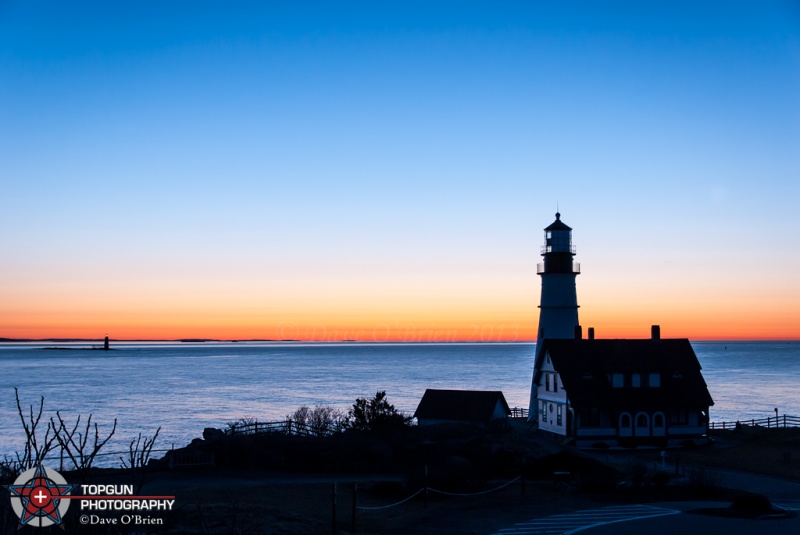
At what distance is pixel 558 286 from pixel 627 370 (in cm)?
663

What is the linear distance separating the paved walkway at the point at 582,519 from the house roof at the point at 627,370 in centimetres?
2000

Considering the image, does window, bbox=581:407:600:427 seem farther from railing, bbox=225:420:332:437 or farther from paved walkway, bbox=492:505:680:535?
paved walkway, bbox=492:505:680:535

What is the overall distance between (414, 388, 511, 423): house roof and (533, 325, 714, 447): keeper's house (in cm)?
349

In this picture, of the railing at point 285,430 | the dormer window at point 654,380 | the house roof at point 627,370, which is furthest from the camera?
the dormer window at point 654,380

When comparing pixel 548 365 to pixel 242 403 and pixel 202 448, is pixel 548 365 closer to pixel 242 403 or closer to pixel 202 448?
pixel 202 448

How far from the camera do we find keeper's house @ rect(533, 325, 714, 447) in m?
44.2

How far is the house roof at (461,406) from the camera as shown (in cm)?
4791

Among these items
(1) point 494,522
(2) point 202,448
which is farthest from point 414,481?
(2) point 202,448

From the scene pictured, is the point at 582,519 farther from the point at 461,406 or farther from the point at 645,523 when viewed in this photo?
the point at 461,406

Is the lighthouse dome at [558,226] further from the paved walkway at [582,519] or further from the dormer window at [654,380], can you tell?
the paved walkway at [582,519]

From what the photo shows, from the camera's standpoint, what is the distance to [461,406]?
48.9 metres

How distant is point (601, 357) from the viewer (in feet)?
153

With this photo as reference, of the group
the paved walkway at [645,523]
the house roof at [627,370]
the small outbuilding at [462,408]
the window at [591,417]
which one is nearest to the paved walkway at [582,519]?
the paved walkway at [645,523]

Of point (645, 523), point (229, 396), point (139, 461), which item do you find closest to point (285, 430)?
point (645, 523)
